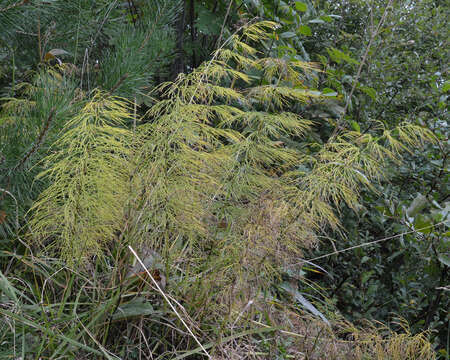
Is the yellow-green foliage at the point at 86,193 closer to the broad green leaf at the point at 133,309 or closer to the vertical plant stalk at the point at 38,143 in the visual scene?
the vertical plant stalk at the point at 38,143

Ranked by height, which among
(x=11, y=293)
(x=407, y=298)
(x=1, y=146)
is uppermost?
(x=1, y=146)

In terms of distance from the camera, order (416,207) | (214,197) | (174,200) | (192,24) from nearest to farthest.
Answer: (174,200)
(214,197)
(416,207)
(192,24)

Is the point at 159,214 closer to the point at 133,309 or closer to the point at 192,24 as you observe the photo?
the point at 133,309

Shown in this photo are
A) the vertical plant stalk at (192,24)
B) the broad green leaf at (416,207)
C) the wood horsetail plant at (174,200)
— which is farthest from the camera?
the vertical plant stalk at (192,24)

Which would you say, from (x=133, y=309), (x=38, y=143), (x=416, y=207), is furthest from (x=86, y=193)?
(x=416, y=207)

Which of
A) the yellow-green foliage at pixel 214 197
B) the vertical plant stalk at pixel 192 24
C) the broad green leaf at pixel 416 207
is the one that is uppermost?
the vertical plant stalk at pixel 192 24

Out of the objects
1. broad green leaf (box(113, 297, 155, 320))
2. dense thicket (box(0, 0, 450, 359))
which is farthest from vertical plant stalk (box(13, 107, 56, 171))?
broad green leaf (box(113, 297, 155, 320))

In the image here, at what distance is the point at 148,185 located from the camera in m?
1.12

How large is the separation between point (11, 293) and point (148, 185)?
0.40 metres

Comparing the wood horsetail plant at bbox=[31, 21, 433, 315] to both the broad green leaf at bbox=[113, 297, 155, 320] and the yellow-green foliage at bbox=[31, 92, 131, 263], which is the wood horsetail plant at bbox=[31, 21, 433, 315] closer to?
the yellow-green foliage at bbox=[31, 92, 131, 263]

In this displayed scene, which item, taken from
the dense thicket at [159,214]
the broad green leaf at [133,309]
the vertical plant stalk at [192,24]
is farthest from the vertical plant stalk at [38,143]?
the vertical plant stalk at [192,24]

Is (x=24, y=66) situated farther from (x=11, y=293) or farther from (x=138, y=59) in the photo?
(x=11, y=293)

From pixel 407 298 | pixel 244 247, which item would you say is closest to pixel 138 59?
pixel 244 247

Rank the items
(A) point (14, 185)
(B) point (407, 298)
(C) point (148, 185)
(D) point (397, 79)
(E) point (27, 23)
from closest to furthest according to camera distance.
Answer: (C) point (148, 185) → (A) point (14, 185) → (E) point (27, 23) → (B) point (407, 298) → (D) point (397, 79)
